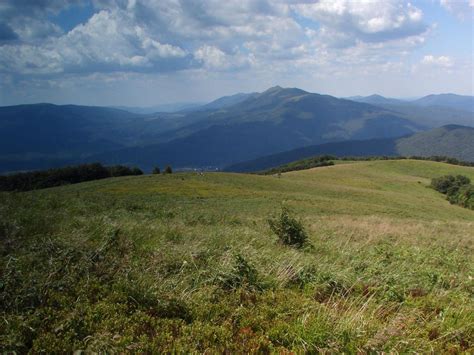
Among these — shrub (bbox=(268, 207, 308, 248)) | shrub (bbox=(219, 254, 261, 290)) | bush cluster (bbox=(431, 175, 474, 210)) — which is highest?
shrub (bbox=(219, 254, 261, 290))

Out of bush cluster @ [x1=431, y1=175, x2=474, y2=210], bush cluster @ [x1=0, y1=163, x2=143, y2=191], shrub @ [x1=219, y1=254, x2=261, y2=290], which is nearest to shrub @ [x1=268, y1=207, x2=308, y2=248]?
shrub @ [x1=219, y1=254, x2=261, y2=290]

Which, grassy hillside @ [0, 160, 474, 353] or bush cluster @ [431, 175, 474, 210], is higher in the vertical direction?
grassy hillside @ [0, 160, 474, 353]

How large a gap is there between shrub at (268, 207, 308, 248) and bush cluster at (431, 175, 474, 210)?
192 ft

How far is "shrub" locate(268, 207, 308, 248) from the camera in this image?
993 cm

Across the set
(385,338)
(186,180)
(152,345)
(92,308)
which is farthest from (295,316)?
(186,180)

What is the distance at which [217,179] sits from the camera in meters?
52.6

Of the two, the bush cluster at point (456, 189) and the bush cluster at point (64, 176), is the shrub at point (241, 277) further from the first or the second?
the bush cluster at point (64, 176)

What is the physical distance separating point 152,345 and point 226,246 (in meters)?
3.40

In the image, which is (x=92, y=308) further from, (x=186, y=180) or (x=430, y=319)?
(x=186, y=180)

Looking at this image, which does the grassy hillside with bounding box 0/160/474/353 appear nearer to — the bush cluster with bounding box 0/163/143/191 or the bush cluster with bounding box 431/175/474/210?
the bush cluster with bounding box 431/175/474/210

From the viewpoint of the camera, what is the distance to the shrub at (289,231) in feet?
32.6

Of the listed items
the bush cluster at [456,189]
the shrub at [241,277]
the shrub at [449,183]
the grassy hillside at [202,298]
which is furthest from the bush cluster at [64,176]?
the shrub at [241,277]

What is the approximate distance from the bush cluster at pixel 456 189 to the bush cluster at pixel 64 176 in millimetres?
64819

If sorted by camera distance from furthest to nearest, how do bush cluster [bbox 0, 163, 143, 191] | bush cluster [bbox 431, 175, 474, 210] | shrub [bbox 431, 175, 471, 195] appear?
bush cluster [bbox 0, 163, 143, 191], shrub [bbox 431, 175, 471, 195], bush cluster [bbox 431, 175, 474, 210]
